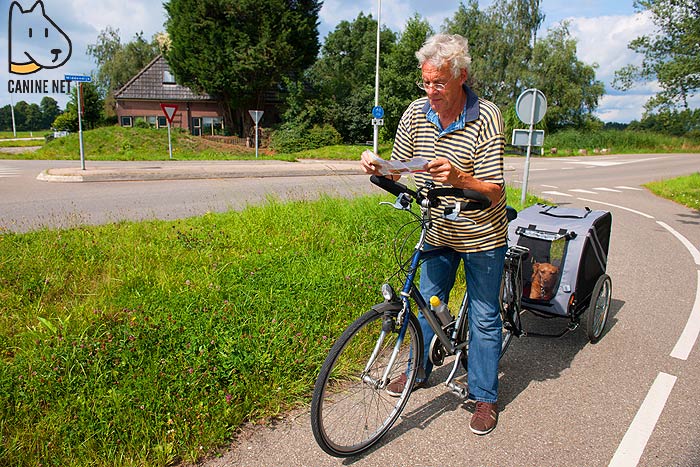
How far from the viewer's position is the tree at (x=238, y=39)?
29.2 m

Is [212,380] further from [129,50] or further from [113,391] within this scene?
[129,50]

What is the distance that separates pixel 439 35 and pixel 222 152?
26.1 metres

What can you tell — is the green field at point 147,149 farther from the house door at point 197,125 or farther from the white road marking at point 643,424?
the white road marking at point 643,424

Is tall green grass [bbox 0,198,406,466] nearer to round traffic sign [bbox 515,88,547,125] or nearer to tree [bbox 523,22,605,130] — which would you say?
round traffic sign [bbox 515,88,547,125]

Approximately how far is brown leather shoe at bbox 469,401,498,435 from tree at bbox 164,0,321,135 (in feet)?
96.5

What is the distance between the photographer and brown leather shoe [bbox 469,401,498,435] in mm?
2881

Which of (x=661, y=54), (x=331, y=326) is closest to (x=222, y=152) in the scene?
(x=661, y=54)

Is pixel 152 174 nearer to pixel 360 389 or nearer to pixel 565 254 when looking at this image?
pixel 565 254

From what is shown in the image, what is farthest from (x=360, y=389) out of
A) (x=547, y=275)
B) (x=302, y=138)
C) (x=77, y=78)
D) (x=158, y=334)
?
(x=302, y=138)

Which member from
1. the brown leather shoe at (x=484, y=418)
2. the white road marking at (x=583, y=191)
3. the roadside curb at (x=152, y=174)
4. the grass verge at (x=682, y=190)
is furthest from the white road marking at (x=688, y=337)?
the white road marking at (x=583, y=191)

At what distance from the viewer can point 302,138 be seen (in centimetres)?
3203

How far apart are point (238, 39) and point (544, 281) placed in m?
29.6

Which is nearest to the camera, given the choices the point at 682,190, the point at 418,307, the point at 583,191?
the point at 418,307

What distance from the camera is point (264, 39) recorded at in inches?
1150
